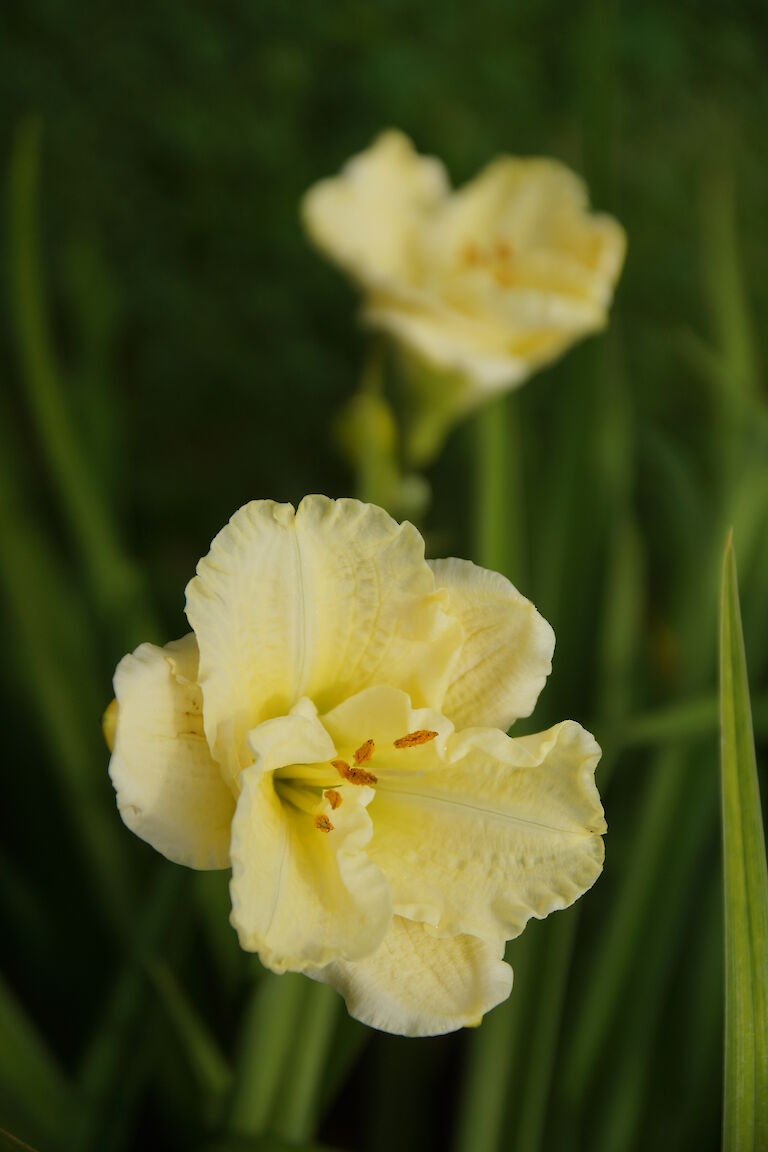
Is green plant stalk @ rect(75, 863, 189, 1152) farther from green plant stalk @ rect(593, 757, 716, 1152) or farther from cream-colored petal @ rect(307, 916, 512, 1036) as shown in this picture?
green plant stalk @ rect(593, 757, 716, 1152)

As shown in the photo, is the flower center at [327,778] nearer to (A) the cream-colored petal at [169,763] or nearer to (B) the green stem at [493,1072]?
(A) the cream-colored petal at [169,763]

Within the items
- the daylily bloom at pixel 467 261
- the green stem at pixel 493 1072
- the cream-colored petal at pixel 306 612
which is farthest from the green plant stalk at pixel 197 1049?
the daylily bloom at pixel 467 261

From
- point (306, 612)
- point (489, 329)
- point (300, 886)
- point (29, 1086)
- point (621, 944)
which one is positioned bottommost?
point (29, 1086)

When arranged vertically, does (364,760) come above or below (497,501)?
below

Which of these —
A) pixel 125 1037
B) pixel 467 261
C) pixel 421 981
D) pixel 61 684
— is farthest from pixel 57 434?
pixel 421 981

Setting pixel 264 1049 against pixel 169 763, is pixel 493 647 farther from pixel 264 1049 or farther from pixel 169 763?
pixel 264 1049

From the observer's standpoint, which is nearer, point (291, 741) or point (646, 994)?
point (291, 741)

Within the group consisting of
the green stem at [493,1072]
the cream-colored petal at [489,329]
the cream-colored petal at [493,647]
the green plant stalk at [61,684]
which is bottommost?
the green stem at [493,1072]

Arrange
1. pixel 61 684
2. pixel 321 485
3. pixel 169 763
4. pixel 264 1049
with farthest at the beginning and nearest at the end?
pixel 321 485 → pixel 61 684 → pixel 264 1049 → pixel 169 763
